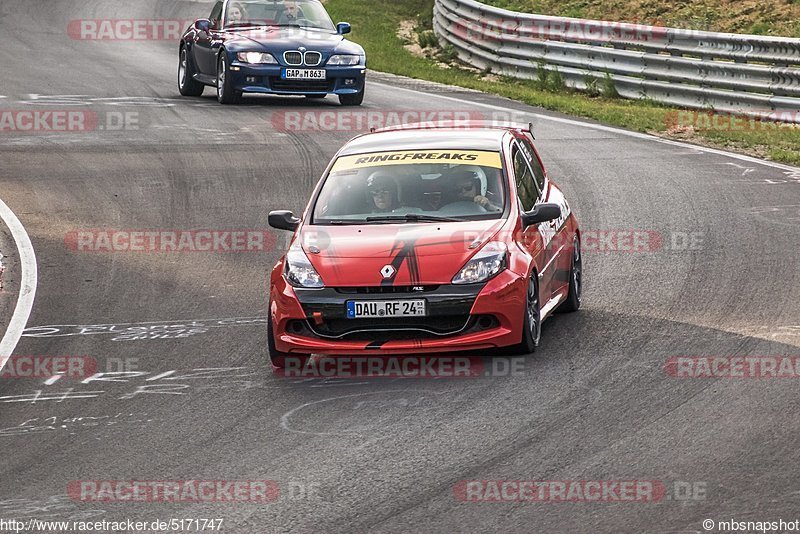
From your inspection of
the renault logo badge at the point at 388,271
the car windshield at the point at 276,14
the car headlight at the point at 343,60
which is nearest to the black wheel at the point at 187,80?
the car windshield at the point at 276,14

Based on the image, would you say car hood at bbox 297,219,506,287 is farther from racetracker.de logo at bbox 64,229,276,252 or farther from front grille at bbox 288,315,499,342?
racetracker.de logo at bbox 64,229,276,252

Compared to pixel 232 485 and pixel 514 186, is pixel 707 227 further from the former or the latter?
pixel 232 485

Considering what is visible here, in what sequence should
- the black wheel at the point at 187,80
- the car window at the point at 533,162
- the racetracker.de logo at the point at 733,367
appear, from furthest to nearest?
1. the black wheel at the point at 187,80
2. the car window at the point at 533,162
3. the racetracker.de logo at the point at 733,367

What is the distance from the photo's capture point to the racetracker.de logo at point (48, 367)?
32.5ft

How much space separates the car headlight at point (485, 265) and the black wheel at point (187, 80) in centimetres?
1491

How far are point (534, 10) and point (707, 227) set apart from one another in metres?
18.5

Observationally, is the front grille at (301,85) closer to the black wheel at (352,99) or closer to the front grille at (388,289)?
the black wheel at (352,99)

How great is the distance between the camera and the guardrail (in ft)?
68.3

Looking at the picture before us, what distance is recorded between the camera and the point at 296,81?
2202 centimetres

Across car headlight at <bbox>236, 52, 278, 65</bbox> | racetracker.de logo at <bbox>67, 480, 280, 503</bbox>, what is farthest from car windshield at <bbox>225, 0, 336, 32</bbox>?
racetracker.de logo at <bbox>67, 480, 280, 503</bbox>

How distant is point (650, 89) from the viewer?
23359 millimetres

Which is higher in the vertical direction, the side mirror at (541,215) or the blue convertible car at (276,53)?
the side mirror at (541,215)

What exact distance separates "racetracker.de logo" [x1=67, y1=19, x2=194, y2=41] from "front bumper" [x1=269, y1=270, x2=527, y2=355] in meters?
24.5

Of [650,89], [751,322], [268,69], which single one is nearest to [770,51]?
[650,89]
